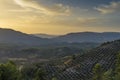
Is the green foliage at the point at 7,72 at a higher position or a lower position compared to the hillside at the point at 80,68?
higher

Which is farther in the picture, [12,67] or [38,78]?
[38,78]

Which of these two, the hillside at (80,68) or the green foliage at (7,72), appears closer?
the green foliage at (7,72)

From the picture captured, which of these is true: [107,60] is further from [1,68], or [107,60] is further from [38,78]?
[1,68]

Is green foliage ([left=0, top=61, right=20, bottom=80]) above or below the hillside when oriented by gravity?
above

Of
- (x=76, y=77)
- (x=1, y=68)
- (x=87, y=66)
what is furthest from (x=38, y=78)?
(x=87, y=66)

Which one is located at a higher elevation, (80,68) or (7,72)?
(7,72)

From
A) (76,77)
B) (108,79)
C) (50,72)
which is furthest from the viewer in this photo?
(50,72)

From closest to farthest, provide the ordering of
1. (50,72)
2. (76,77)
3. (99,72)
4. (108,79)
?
(99,72)
(108,79)
(76,77)
(50,72)

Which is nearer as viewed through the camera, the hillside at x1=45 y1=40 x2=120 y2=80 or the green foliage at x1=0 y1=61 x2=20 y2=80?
the green foliage at x1=0 y1=61 x2=20 y2=80

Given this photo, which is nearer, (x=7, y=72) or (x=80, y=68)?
(x=7, y=72)

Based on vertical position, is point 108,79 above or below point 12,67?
below

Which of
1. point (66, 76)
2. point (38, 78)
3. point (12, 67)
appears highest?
point (12, 67)
